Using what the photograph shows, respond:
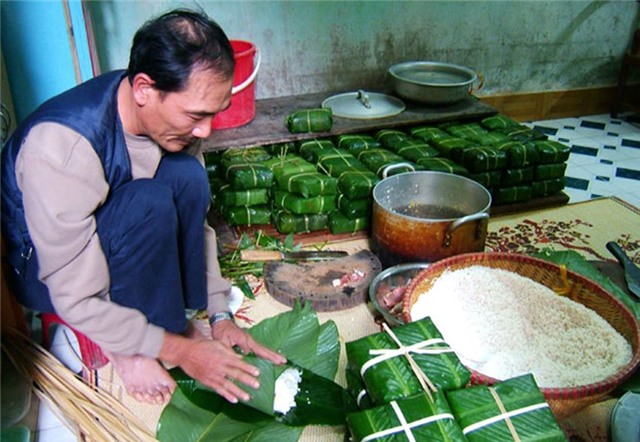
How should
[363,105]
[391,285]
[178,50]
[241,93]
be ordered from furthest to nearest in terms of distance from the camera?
[363,105]
[241,93]
[391,285]
[178,50]

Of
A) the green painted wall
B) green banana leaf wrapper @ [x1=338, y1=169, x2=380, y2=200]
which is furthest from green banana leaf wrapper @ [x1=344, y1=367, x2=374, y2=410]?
the green painted wall

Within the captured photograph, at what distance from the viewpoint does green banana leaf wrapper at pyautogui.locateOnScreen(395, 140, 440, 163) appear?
104 inches

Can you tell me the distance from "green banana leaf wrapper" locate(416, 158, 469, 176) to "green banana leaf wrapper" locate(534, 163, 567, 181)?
43 cm

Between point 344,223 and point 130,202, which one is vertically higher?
point 130,202

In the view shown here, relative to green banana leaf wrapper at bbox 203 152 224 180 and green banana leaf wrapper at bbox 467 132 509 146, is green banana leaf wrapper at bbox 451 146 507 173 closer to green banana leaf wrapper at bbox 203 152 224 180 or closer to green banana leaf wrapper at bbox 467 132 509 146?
green banana leaf wrapper at bbox 467 132 509 146

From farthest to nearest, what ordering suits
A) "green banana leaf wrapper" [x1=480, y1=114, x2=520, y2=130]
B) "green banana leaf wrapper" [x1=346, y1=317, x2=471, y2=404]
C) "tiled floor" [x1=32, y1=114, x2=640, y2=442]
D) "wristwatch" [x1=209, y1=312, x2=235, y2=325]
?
"tiled floor" [x1=32, y1=114, x2=640, y2=442] < "green banana leaf wrapper" [x1=480, y1=114, x2=520, y2=130] < "wristwatch" [x1=209, y1=312, x2=235, y2=325] < "green banana leaf wrapper" [x1=346, y1=317, x2=471, y2=404]

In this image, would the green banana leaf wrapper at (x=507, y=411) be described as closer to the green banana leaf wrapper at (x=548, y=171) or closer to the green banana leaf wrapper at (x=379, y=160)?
the green banana leaf wrapper at (x=379, y=160)

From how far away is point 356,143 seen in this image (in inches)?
108

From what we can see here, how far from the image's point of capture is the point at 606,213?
2.83 m

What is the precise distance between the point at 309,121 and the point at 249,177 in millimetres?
505

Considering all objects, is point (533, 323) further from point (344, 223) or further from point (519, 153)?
point (519, 153)

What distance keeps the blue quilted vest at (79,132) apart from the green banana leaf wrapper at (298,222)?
3.60 feet

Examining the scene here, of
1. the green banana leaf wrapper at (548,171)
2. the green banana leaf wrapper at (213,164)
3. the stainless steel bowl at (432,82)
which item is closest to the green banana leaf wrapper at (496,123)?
the stainless steel bowl at (432,82)

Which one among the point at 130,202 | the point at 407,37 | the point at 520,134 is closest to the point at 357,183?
the point at 520,134
